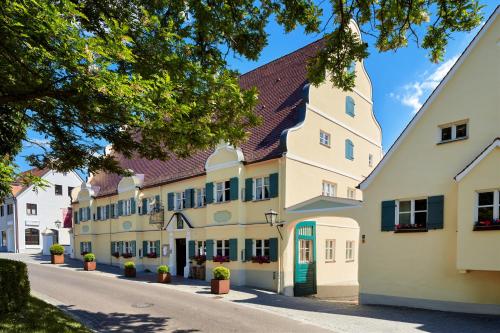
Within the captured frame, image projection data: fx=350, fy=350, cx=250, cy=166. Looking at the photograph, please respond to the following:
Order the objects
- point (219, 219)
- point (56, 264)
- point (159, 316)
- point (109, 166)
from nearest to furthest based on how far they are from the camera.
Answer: point (109, 166) → point (159, 316) → point (219, 219) → point (56, 264)

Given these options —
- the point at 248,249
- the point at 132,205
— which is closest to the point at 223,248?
the point at 248,249

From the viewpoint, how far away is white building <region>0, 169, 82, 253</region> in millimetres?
39062

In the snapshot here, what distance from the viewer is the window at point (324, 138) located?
746 inches

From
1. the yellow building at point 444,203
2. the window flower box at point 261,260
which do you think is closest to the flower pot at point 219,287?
the window flower box at point 261,260

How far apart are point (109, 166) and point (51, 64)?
3.65 m

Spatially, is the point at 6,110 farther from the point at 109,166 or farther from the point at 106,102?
the point at 106,102

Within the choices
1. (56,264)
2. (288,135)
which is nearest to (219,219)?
(288,135)

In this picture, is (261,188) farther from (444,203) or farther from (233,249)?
(444,203)

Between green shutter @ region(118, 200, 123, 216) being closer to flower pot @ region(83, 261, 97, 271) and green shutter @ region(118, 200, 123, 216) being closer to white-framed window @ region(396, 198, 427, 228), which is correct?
flower pot @ region(83, 261, 97, 271)

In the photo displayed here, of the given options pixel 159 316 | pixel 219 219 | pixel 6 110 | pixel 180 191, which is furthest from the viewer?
pixel 180 191

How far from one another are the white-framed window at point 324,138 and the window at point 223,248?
24.4 ft

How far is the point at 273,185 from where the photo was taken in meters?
16.8

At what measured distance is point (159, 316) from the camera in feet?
34.9

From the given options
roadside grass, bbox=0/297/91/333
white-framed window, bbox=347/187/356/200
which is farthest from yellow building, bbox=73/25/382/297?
roadside grass, bbox=0/297/91/333
